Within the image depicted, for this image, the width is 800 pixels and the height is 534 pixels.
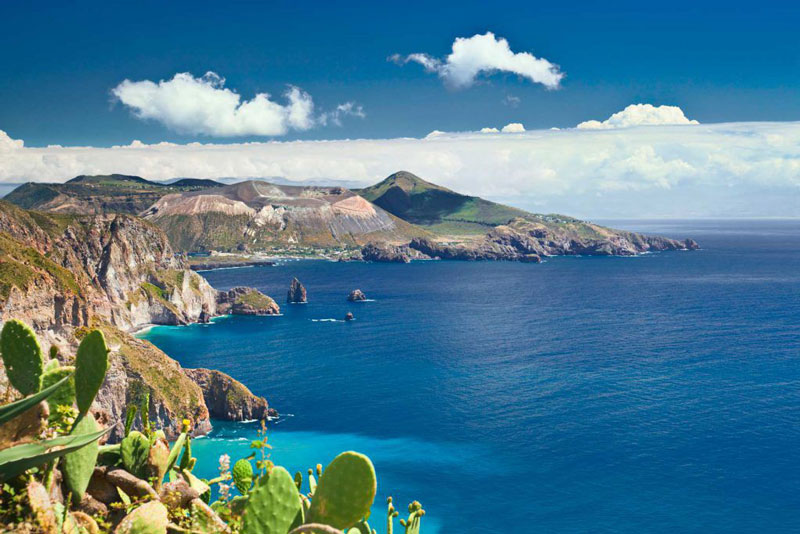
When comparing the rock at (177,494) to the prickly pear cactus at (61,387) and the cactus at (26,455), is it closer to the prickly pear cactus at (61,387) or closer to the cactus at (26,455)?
the prickly pear cactus at (61,387)

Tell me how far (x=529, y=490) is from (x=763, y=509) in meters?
31.6

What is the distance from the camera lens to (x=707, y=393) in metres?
131

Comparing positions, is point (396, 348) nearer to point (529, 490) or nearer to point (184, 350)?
point (184, 350)

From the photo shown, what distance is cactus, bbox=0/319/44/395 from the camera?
38.3 ft

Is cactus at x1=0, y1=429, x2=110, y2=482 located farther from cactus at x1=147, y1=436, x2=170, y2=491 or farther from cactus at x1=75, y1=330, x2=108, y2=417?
cactus at x1=147, y1=436, x2=170, y2=491

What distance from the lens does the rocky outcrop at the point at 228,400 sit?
388ft

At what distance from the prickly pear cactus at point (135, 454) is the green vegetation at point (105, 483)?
0.02 metres

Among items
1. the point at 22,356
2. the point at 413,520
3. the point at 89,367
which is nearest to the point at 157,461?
the point at 89,367

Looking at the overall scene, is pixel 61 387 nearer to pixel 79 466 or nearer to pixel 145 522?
pixel 79 466

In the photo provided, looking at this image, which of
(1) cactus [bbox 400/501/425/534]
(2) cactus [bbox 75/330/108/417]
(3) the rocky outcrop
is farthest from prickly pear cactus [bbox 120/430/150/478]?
(3) the rocky outcrop

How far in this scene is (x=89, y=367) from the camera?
12078 millimetres

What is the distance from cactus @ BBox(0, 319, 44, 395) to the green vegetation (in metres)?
0.02

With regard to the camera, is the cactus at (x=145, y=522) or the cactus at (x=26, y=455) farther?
the cactus at (x=145, y=522)

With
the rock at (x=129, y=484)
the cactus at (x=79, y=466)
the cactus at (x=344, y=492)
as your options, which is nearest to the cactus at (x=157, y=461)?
the rock at (x=129, y=484)
